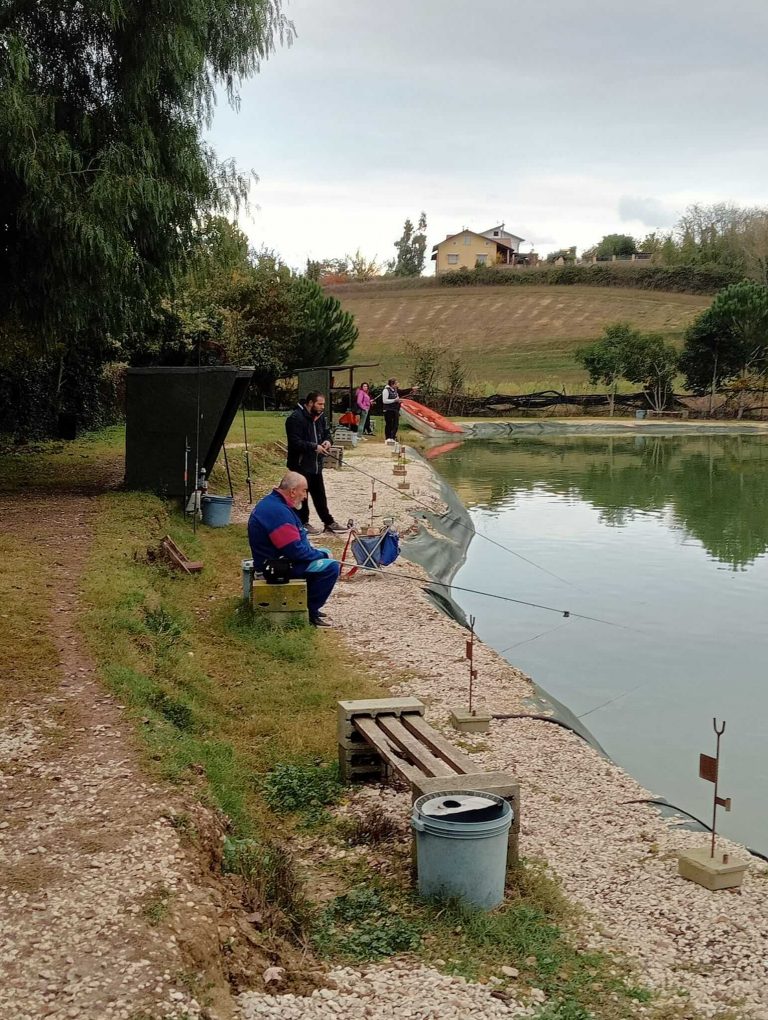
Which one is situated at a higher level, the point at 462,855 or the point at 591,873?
the point at 462,855

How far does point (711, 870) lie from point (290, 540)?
16.2 feet

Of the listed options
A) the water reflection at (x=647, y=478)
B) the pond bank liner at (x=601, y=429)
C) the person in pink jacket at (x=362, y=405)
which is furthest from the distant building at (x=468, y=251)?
the person in pink jacket at (x=362, y=405)

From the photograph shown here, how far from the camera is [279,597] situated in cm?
912

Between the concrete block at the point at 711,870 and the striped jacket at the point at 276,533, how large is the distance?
4725mm

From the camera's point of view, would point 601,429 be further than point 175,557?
Yes

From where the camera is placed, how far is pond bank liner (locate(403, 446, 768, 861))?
6.36m

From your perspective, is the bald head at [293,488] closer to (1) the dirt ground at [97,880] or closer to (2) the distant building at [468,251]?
(1) the dirt ground at [97,880]

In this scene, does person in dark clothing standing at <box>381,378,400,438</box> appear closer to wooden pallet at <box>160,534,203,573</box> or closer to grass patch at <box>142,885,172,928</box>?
wooden pallet at <box>160,534,203,573</box>

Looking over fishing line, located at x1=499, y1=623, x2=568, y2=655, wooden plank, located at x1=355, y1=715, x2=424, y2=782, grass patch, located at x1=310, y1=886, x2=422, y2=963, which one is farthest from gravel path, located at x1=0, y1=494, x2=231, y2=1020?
fishing line, located at x1=499, y1=623, x2=568, y2=655

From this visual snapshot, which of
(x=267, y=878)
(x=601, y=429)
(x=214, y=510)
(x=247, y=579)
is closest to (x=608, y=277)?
(x=601, y=429)

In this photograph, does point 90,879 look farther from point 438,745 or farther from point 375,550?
point 375,550

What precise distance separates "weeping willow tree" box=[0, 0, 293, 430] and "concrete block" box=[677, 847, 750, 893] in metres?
9.81

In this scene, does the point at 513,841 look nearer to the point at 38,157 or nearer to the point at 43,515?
the point at 43,515

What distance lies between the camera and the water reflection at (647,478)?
62.1 feet
